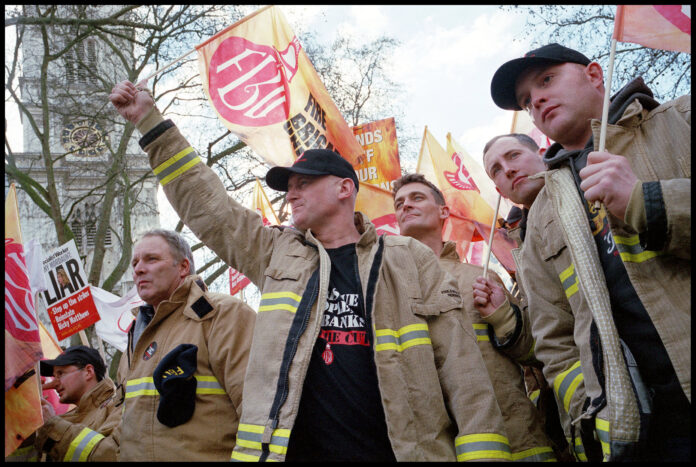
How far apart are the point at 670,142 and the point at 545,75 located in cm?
69

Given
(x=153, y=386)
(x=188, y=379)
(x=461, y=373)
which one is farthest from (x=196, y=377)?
(x=461, y=373)

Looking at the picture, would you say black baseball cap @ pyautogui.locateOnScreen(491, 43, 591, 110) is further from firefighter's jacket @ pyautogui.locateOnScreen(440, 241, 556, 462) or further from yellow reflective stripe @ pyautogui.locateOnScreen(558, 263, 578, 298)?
firefighter's jacket @ pyautogui.locateOnScreen(440, 241, 556, 462)

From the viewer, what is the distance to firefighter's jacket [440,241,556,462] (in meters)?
2.88

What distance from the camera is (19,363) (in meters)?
3.42

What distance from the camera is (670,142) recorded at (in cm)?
200

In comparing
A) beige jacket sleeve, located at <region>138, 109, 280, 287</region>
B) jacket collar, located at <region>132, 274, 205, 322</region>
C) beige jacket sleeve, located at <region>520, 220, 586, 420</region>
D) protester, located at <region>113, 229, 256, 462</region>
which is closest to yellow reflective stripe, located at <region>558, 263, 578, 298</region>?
beige jacket sleeve, located at <region>520, 220, 586, 420</region>

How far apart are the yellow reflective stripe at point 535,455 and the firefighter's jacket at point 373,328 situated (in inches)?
25.1

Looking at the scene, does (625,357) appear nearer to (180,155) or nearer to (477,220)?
(180,155)

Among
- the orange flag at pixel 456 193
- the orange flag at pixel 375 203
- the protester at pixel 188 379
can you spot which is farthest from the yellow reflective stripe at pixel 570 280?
the orange flag at pixel 456 193

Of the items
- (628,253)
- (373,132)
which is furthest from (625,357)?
(373,132)

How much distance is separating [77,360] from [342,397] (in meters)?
3.76

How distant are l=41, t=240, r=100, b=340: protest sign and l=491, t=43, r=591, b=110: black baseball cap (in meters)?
6.06

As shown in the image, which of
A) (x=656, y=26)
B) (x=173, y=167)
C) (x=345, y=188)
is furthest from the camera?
(x=345, y=188)

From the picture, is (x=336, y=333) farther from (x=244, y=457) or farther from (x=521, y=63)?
(x=521, y=63)
